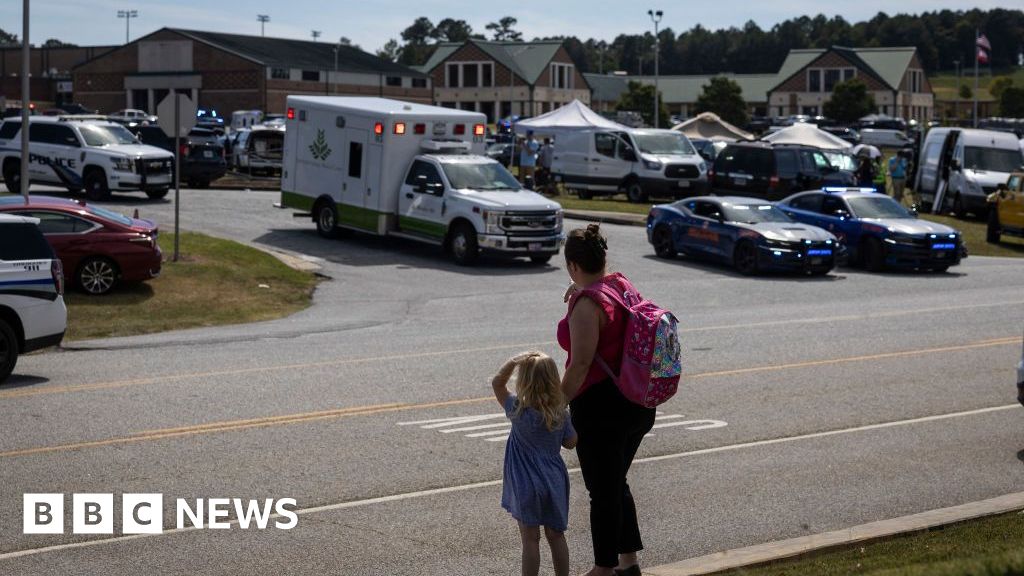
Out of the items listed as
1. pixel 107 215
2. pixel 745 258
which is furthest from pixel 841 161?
pixel 107 215

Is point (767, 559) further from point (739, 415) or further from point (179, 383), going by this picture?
point (179, 383)

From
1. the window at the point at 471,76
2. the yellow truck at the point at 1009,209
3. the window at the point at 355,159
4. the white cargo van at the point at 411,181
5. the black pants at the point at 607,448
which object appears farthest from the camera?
the window at the point at 471,76

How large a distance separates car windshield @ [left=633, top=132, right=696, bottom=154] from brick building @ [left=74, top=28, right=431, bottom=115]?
2261 inches

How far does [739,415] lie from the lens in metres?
12.5

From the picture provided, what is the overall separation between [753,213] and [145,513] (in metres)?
21.0

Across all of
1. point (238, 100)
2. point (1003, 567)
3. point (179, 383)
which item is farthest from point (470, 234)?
point (238, 100)

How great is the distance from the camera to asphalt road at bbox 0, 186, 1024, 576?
8.29m

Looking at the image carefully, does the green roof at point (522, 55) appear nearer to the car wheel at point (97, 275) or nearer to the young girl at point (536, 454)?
the car wheel at point (97, 275)

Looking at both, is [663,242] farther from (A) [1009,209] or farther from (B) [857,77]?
(B) [857,77]

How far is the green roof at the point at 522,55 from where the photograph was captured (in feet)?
372

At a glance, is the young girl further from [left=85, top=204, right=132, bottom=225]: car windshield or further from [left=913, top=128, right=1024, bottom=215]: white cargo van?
[left=913, top=128, right=1024, bottom=215]: white cargo van

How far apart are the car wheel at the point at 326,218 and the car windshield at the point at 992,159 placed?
63.3ft

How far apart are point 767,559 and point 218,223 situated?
25.8 metres

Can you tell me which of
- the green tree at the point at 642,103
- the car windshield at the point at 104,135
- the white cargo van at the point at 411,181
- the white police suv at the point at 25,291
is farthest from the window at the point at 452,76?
the white police suv at the point at 25,291
